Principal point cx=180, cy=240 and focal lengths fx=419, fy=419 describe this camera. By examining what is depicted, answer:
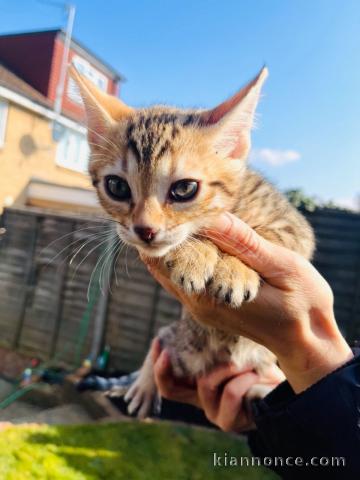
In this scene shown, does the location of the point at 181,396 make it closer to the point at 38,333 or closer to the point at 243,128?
the point at 243,128

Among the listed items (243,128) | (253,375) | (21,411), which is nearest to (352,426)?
(253,375)

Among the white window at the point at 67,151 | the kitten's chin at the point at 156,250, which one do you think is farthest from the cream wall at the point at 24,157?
the kitten's chin at the point at 156,250

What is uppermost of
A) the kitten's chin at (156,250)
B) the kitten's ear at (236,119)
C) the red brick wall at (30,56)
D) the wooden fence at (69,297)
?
the red brick wall at (30,56)

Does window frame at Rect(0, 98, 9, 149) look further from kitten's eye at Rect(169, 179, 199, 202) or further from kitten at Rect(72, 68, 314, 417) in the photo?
kitten's eye at Rect(169, 179, 199, 202)

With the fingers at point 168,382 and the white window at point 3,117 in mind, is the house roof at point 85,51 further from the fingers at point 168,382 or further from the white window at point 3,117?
the fingers at point 168,382

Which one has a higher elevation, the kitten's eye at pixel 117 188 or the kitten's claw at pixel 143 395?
the kitten's eye at pixel 117 188

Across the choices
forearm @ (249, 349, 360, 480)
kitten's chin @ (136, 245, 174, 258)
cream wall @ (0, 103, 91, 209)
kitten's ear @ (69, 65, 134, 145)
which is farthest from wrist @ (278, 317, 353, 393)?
cream wall @ (0, 103, 91, 209)

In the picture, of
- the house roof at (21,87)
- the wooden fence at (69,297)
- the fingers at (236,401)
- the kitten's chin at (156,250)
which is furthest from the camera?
the house roof at (21,87)
